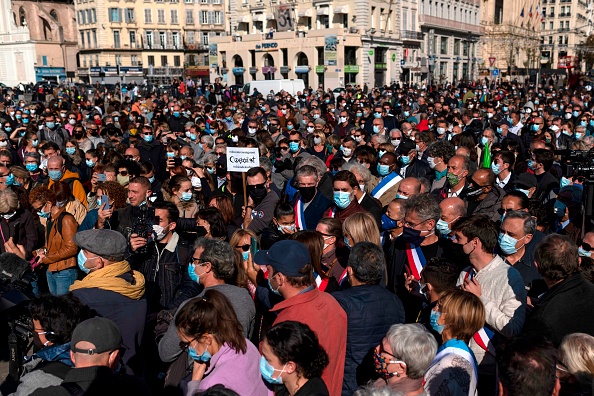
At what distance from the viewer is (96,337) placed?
325 centimetres

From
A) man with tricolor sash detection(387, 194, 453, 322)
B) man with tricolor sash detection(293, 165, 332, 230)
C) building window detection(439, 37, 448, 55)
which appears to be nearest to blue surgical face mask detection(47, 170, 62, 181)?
man with tricolor sash detection(293, 165, 332, 230)

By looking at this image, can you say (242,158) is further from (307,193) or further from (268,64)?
(268,64)

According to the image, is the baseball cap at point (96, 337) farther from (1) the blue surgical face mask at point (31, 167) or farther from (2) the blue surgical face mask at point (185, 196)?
(1) the blue surgical face mask at point (31, 167)

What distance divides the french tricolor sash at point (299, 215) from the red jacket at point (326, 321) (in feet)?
A: 8.70

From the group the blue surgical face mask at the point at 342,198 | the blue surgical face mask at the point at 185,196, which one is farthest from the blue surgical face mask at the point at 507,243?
the blue surgical face mask at the point at 185,196

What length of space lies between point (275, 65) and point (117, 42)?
2660 cm

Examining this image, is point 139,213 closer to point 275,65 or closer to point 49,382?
point 49,382

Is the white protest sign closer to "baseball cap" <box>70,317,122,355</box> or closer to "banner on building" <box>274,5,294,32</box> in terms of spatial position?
"baseball cap" <box>70,317,122,355</box>

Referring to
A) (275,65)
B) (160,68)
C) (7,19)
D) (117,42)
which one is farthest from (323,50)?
(7,19)

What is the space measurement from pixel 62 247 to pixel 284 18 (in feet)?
175

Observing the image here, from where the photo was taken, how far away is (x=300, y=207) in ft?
21.9

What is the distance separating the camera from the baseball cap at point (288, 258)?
3.85m

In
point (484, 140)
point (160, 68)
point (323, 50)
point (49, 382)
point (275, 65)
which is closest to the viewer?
point (49, 382)

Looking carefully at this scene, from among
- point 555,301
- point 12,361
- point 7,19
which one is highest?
point 7,19
